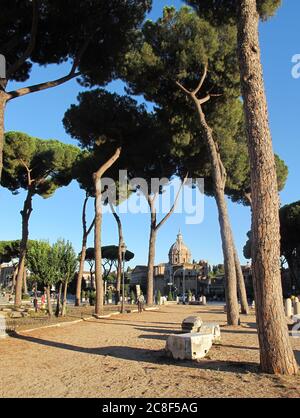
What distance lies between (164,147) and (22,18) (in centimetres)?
922

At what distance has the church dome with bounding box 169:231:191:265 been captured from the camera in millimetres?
86312

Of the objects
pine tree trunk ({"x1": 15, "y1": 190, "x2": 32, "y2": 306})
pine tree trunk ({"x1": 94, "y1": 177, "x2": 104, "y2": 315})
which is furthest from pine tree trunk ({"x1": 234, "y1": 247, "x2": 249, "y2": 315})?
pine tree trunk ({"x1": 15, "y1": 190, "x2": 32, "y2": 306})

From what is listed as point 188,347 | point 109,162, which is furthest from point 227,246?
point 109,162

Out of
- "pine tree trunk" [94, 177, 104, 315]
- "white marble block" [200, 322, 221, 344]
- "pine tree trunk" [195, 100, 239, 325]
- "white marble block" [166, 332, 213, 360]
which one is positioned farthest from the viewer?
"pine tree trunk" [94, 177, 104, 315]

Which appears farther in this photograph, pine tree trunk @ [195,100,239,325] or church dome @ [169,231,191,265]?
church dome @ [169,231,191,265]

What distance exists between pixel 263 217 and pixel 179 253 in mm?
80917

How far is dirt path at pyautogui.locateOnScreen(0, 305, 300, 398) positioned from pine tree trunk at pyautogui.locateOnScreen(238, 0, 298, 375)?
0.40 meters

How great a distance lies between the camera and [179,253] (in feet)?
284

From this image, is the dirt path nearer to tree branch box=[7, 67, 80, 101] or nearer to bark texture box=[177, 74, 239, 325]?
bark texture box=[177, 74, 239, 325]

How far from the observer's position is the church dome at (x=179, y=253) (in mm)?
86312

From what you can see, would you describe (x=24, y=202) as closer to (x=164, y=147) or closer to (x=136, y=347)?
(x=164, y=147)

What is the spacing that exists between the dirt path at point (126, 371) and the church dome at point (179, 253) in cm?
7656

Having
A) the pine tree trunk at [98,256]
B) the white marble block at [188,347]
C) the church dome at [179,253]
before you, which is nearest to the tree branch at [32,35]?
the pine tree trunk at [98,256]

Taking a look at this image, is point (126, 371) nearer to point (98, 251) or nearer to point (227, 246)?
point (227, 246)
